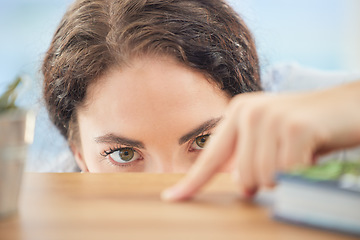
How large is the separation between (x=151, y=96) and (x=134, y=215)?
64 cm

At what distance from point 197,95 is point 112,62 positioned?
24cm

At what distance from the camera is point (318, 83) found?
5.78 feet

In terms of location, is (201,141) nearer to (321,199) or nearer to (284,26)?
(321,199)

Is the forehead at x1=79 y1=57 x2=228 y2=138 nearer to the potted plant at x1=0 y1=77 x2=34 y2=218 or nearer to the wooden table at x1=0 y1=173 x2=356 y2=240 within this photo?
the wooden table at x1=0 y1=173 x2=356 y2=240

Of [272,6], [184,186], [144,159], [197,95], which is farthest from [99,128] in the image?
[272,6]

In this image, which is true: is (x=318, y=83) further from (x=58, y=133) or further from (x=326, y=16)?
(x=326, y=16)

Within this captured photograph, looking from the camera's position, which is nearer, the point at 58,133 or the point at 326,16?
the point at 58,133

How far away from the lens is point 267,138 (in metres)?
0.48

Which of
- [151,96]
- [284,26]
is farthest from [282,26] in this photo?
[151,96]

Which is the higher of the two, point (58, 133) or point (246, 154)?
point (58, 133)

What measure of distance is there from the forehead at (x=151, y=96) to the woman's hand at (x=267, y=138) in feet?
1.77

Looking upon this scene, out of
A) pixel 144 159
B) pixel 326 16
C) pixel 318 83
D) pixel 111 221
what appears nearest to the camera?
pixel 111 221

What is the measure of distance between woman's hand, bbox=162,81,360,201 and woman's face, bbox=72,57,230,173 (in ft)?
1.75

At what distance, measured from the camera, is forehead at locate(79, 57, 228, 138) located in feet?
3.43
